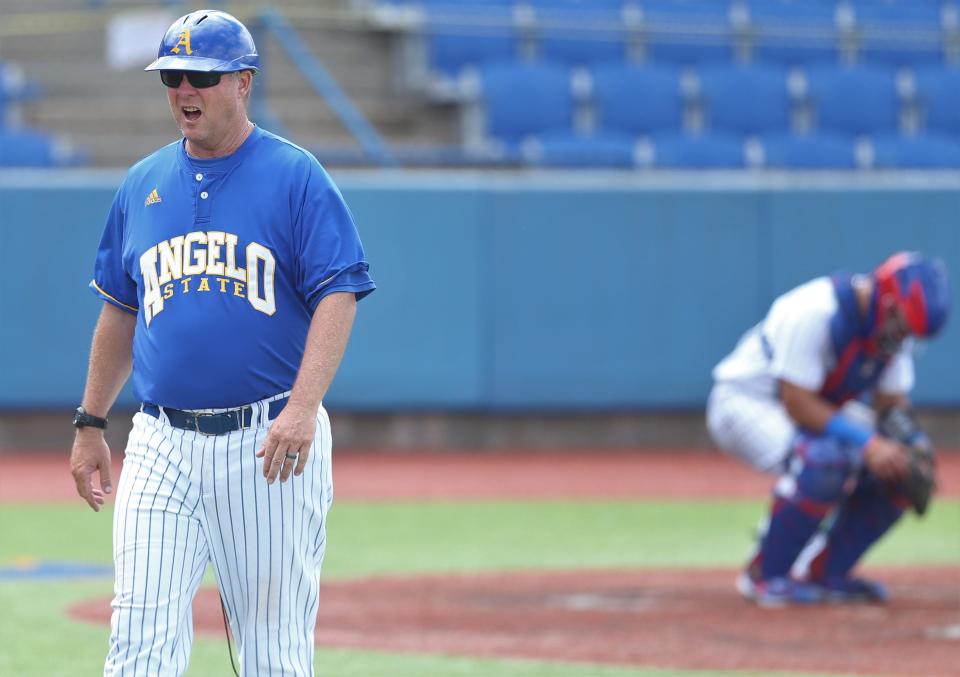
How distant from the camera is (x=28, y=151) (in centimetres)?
1327

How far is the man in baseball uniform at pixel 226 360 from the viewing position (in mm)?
3896

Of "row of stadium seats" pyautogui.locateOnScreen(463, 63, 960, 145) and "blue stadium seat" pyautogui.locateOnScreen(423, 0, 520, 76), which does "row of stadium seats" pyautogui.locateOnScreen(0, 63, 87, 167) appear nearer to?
"blue stadium seat" pyautogui.locateOnScreen(423, 0, 520, 76)

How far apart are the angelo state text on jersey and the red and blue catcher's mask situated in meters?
3.49

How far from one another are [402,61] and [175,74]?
12.3 metres

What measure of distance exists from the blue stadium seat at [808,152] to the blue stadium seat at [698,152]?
344 mm

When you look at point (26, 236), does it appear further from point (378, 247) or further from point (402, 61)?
point (402, 61)

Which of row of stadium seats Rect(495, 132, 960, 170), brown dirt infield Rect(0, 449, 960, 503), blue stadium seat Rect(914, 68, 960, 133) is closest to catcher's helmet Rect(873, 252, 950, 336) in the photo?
brown dirt infield Rect(0, 449, 960, 503)

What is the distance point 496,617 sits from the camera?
6.98m

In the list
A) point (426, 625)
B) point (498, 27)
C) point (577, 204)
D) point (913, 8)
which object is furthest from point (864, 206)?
point (426, 625)

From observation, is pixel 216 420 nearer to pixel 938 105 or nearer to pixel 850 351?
pixel 850 351

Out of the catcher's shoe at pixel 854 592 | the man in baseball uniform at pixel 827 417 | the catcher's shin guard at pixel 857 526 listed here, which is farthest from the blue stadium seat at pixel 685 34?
the catcher's shoe at pixel 854 592

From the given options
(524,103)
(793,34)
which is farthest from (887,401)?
(793,34)

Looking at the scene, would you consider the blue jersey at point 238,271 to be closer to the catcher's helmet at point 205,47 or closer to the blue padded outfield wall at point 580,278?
the catcher's helmet at point 205,47

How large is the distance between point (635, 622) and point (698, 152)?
320 inches
